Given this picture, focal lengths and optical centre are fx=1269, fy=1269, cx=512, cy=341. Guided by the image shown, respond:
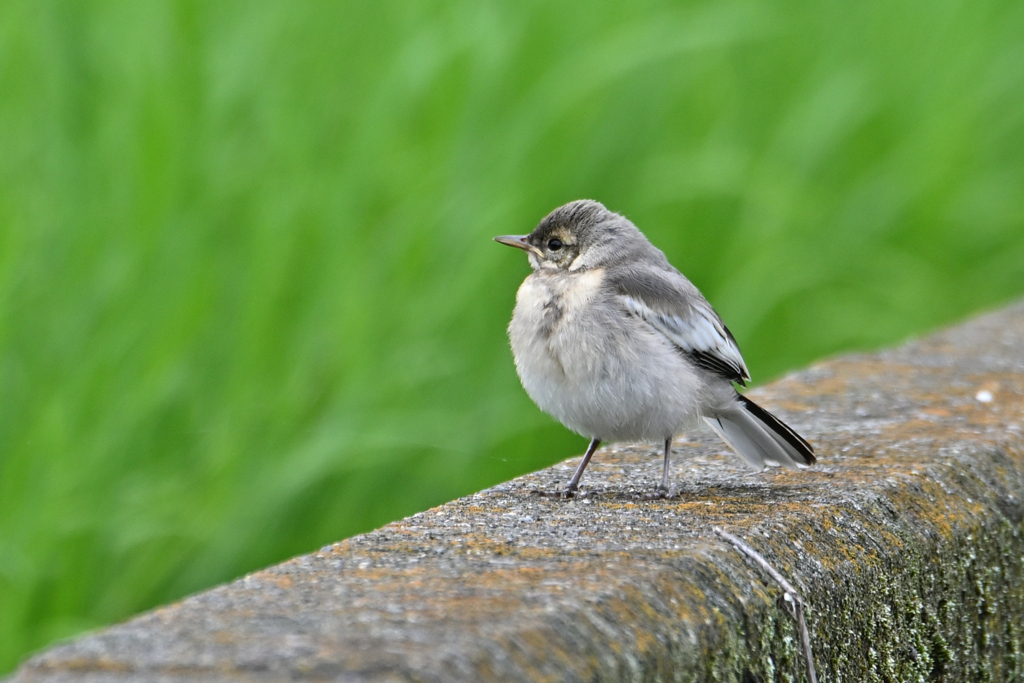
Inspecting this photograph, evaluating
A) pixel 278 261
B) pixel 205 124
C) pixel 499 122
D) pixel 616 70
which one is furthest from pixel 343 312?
pixel 616 70

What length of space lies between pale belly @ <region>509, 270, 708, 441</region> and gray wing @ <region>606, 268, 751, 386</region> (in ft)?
0.13

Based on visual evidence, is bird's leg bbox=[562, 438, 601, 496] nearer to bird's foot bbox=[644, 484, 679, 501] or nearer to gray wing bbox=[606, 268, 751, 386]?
bird's foot bbox=[644, 484, 679, 501]

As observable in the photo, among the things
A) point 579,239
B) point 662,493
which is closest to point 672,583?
point 662,493

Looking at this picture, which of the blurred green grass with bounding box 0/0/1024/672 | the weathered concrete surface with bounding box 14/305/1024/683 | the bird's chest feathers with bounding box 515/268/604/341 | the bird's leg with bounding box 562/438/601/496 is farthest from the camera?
the blurred green grass with bounding box 0/0/1024/672

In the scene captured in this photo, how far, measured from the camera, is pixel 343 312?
12.6ft

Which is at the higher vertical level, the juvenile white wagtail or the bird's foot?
the juvenile white wagtail

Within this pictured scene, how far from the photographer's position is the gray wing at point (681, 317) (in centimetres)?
299

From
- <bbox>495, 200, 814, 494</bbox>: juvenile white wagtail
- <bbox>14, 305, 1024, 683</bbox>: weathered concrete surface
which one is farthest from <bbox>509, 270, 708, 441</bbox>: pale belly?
<bbox>14, 305, 1024, 683</bbox>: weathered concrete surface

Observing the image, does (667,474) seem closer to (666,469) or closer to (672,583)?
(666,469)

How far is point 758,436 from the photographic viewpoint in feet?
9.44

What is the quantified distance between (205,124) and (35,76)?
1.75 ft

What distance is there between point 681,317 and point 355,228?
1.44m

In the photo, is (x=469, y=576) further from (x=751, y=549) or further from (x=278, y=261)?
(x=278, y=261)

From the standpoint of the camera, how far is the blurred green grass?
11.4 ft
